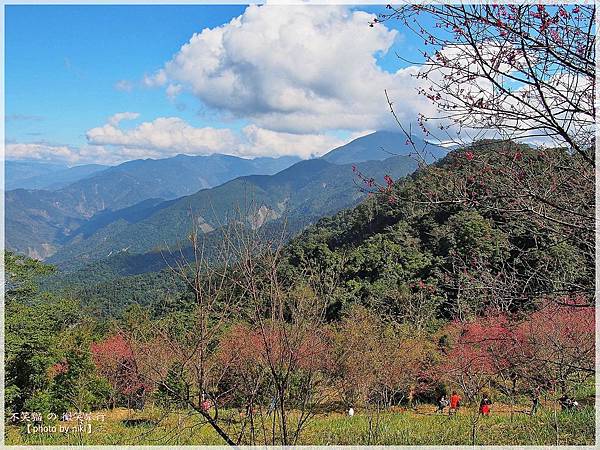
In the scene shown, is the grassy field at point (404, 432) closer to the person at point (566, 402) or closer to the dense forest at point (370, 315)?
the person at point (566, 402)

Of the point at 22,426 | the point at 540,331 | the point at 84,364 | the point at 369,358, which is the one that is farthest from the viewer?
the point at 84,364

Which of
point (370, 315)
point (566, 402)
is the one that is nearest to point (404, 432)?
point (566, 402)

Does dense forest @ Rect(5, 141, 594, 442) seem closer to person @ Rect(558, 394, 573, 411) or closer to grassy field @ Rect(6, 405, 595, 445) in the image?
person @ Rect(558, 394, 573, 411)

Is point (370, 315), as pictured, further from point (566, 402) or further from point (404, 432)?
point (404, 432)

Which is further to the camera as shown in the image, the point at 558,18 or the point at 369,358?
the point at 369,358

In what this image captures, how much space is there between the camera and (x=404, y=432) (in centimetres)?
846

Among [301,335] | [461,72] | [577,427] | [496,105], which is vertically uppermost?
[461,72]

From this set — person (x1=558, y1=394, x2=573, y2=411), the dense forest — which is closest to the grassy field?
person (x1=558, y1=394, x2=573, y2=411)

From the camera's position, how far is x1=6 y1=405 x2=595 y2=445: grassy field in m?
6.78

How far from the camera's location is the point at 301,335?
265cm

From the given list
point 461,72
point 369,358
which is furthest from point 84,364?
point 461,72

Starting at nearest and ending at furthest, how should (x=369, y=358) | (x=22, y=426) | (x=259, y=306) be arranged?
(x=259, y=306), (x=22, y=426), (x=369, y=358)

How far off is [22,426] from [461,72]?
44.8 ft

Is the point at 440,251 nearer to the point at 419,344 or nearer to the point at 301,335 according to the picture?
the point at 419,344
